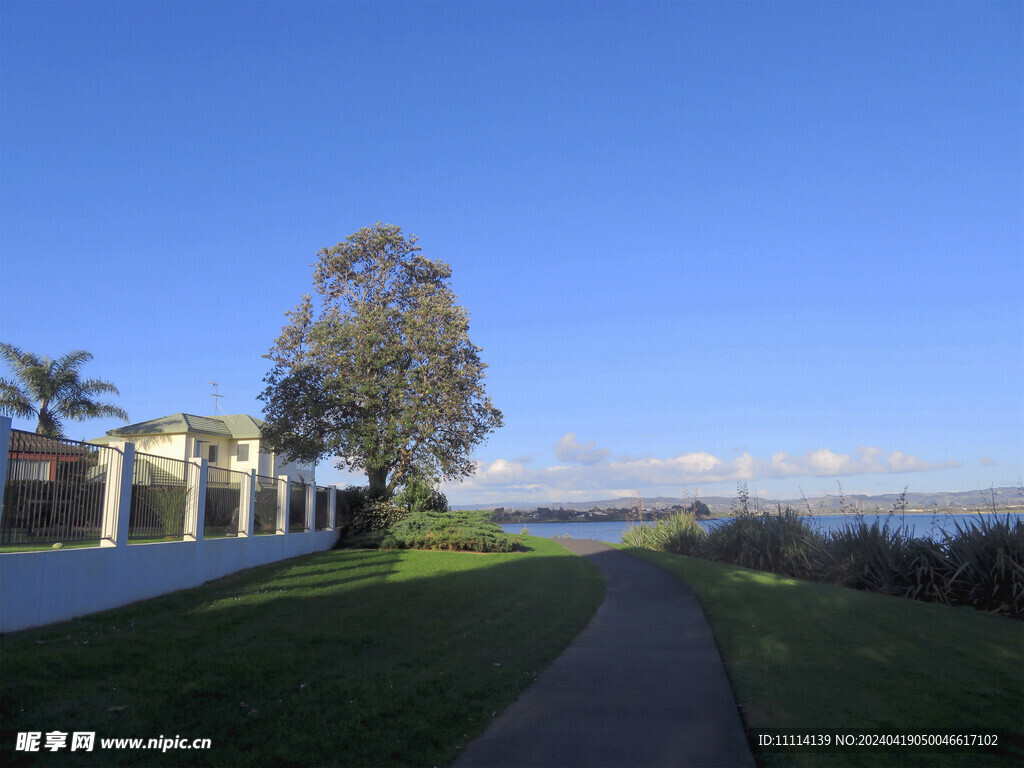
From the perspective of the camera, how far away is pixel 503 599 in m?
12.8

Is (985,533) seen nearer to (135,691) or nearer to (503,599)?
(503,599)

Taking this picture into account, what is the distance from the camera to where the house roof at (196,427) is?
49.3m

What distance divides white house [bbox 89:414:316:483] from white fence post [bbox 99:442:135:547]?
35665mm

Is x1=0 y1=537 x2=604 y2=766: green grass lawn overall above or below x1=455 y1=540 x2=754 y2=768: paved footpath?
above

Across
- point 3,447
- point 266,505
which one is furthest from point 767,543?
point 3,447

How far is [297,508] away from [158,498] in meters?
8.83

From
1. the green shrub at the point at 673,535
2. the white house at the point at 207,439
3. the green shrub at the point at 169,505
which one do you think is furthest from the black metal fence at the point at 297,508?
the white house at the point at 207,439

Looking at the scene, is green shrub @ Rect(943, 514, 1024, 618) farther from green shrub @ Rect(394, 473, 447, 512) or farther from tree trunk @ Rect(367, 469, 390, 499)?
tree trunk @ Rect(367, 469, 390, 499)

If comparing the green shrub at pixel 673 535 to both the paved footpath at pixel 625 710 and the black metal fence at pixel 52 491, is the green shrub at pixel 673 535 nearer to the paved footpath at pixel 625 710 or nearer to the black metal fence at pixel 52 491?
the paved footpath at pixel 625 710

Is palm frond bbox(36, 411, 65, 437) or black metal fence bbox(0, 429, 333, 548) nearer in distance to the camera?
black metal fence bbox(0, 429, 333, 548)

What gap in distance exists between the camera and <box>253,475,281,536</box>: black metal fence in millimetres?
17828

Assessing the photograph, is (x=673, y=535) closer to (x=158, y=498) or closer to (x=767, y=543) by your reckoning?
(x=767, y=543)

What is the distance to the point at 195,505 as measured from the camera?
13.8 m

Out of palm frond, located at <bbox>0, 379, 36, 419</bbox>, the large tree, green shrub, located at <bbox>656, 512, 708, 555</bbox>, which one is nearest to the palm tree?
palm frond, located at <bbox>0, 379, 36, 419</bbox>
